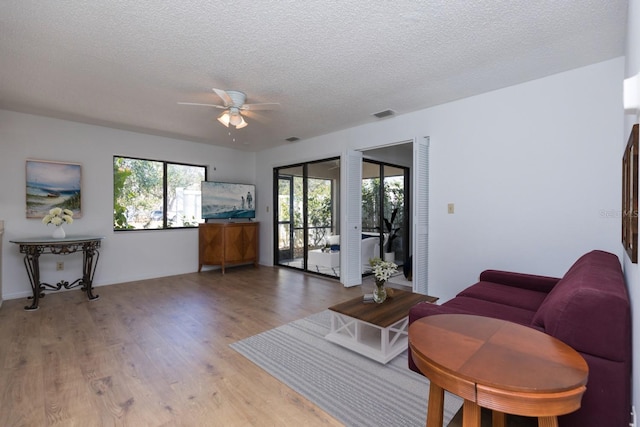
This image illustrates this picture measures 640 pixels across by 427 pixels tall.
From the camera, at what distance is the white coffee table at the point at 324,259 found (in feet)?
17.0

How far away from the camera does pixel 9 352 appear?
2.50m

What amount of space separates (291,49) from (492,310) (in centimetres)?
254

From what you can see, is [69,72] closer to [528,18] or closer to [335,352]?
[335,352]

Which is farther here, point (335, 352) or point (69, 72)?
point (69, 72)

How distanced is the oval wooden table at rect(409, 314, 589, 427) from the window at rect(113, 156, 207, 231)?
16.9 feet

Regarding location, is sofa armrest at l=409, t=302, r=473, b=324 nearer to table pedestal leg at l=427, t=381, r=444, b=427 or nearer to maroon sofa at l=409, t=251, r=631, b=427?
maroon sofa at l=409, t=251, r=631, b=427

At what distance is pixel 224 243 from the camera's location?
5.55 metres

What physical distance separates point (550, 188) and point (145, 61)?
12.7ft

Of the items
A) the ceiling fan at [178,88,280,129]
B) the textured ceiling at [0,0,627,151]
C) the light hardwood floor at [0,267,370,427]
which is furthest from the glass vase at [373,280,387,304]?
the ceiling fan at [178,88,280,129]

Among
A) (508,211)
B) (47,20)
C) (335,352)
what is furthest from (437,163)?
(47,20)

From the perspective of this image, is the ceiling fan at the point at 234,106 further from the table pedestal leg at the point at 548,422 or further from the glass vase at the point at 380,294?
the table pedestal leg at the point at 548,422

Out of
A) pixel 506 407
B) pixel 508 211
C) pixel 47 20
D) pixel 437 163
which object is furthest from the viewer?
pixel 437 163

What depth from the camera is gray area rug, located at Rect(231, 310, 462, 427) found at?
179 centimetres

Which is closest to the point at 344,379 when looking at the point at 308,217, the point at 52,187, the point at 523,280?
the point at 523,280
